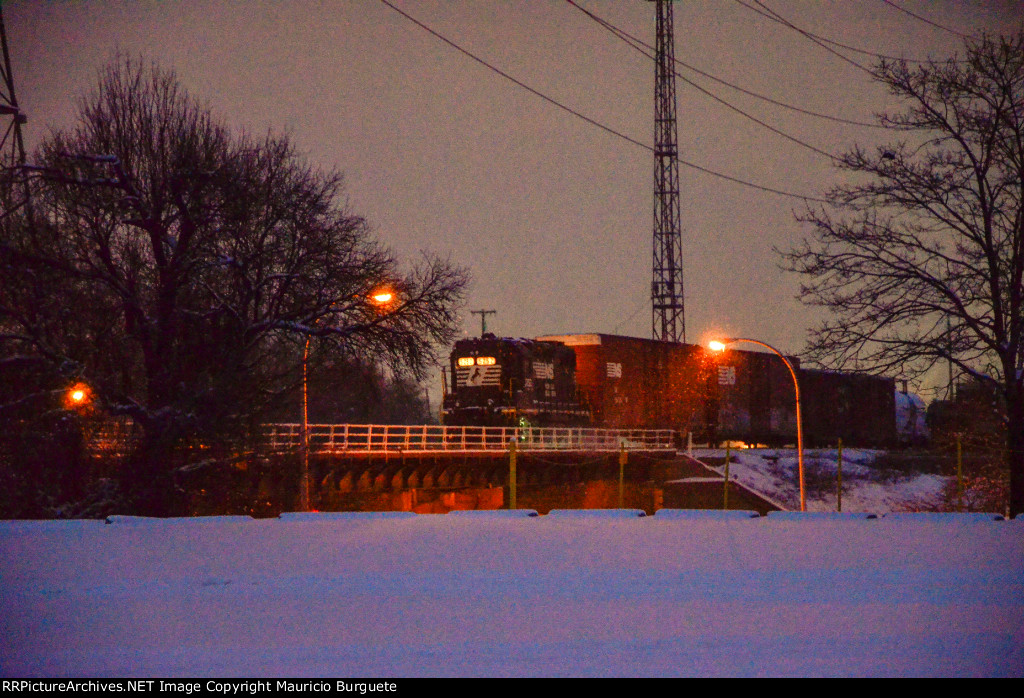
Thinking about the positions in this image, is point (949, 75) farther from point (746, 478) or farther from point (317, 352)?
point (746, 478)

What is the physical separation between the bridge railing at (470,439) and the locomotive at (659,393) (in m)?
0.64

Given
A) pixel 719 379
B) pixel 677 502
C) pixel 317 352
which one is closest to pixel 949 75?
pixel 317 352

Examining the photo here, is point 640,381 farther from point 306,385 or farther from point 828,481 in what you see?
point 306,385

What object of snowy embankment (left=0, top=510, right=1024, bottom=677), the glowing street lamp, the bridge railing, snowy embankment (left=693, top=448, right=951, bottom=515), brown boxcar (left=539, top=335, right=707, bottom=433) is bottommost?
snowy embankment (left=693, top=448, right=951, bottom=515)

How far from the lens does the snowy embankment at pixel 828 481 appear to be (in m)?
49.0

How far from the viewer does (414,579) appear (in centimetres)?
697

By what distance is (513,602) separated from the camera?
6355 mm

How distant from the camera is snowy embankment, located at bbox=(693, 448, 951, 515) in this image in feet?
A: 161

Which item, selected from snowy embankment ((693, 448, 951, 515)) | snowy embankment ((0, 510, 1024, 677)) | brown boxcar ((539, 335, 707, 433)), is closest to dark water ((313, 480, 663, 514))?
brown boxcar ((539, 335, 707, 433))

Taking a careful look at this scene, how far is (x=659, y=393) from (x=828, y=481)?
1093cm

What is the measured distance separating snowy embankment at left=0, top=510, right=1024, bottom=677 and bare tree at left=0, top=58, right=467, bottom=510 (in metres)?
14.6

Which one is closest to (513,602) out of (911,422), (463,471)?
(463,471)

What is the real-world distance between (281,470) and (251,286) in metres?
5.23

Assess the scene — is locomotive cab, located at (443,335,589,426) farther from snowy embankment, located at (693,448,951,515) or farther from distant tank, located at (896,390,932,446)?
distant tank, located at (896,390,932,446)
